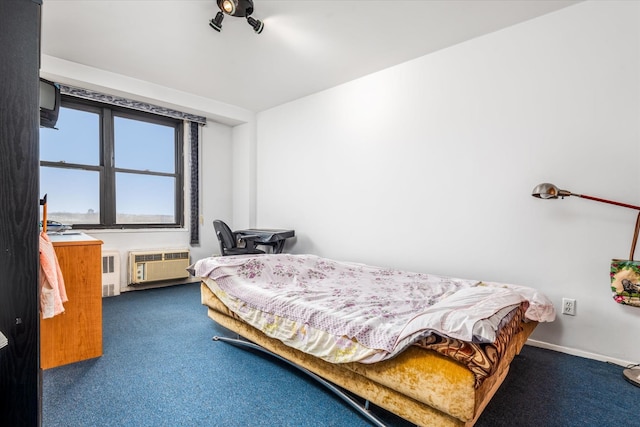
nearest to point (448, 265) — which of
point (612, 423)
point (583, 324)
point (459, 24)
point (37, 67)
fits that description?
point (583, 324)

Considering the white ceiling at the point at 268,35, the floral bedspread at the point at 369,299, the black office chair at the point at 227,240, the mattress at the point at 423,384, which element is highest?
the white ceiling at the point at 268,35

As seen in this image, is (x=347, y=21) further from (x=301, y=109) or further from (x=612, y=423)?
(x=612, y=423)

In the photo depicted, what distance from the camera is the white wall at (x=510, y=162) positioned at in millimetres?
2070

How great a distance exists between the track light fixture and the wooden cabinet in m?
1.84

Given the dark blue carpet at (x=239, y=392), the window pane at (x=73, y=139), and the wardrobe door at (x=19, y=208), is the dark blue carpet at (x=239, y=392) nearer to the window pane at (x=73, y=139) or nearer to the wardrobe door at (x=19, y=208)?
the wardrobe door at (x=19, y=208)

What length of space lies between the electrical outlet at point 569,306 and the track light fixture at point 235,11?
3098 millimetres

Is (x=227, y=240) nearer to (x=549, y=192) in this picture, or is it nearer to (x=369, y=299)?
(x=369, y=299)

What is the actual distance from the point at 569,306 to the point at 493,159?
1.23 m

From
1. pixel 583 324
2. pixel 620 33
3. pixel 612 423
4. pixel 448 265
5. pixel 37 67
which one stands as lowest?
pixel 612 423

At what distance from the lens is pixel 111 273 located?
3.63 meters

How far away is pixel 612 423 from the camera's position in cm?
149

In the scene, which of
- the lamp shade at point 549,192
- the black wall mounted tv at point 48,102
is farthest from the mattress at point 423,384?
the black wall mounted tv at point 48,102

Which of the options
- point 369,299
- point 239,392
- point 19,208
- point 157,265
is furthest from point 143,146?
point 19,208

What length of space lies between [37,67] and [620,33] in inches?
123
